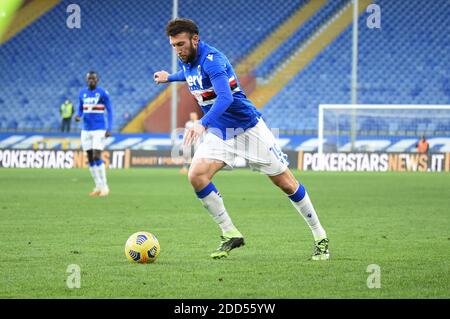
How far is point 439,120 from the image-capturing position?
109ft

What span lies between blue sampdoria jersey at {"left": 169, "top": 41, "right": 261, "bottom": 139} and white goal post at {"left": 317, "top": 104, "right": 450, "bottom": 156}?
2402 cm

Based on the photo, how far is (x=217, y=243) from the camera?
34.2 feet

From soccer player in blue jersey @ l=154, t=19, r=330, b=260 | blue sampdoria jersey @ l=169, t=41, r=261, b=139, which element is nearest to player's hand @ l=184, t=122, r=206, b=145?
blue sampdoria jersey @ l=169, t=41, r=261, b=139

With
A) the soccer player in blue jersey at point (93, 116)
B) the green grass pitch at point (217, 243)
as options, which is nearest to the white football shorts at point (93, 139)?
the soccer player in blue jersey at point (93, 116)

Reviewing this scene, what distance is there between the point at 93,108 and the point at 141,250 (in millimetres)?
11370

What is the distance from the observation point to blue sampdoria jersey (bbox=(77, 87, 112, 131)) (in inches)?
768

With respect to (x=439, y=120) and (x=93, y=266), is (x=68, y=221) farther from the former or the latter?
(x=439, y=120)

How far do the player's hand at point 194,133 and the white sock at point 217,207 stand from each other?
837 mm

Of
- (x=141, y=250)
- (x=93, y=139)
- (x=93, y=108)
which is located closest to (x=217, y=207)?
(x=141, y=250)

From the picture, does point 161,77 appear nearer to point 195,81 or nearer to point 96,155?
point 195,81

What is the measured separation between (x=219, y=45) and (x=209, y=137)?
31.8m

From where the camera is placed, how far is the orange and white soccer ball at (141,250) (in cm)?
860

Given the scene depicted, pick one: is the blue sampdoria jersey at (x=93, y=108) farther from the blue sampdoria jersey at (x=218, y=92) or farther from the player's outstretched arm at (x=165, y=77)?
the blue sampdoria jersey at (x=218, y=92)
